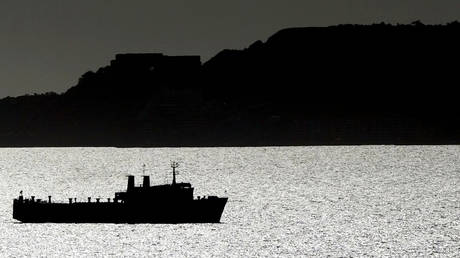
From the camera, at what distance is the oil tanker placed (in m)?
104

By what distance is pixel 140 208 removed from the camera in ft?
345

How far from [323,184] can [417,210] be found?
69822 mm

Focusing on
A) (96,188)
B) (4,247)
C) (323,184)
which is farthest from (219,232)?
(323,184)

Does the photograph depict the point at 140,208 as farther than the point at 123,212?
No

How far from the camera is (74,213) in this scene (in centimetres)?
10894

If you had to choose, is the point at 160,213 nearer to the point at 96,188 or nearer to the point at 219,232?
the point at 219,232

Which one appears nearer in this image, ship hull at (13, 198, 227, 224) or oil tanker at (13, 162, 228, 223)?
oil tanker at (13, 162, 228, 223)

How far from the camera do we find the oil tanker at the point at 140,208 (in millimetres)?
103500

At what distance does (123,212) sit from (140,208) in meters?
2.13

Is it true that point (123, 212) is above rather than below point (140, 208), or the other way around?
below

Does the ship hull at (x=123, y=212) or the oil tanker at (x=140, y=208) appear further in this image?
the ship hull at (x=123, y=212)

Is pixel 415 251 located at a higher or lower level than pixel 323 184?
lower

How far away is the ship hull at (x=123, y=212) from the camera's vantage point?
344 feet

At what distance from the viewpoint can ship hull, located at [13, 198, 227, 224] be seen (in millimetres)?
105000
